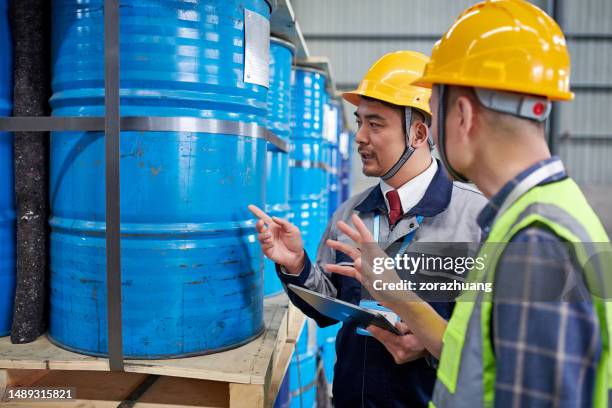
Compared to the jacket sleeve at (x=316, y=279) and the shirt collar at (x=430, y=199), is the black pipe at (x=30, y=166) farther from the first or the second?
the shirt collar at (x=430, y=199)

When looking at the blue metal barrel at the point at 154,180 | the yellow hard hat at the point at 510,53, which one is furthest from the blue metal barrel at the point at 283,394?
the yellow hard hat at the point at 510,53

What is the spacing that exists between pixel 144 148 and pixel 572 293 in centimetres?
132

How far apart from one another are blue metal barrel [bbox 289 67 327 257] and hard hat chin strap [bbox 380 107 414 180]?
189 centimetres

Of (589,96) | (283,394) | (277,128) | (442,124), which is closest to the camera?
(442,124)

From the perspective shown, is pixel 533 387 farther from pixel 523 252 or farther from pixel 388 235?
pixel 388 235

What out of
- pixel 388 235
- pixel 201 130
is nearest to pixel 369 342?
pixel 388 235

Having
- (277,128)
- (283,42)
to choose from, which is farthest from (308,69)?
(277,128)

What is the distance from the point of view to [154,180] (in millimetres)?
1764

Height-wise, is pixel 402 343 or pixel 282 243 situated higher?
pixel 282 243

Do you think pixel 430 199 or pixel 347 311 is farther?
pixel 430 199

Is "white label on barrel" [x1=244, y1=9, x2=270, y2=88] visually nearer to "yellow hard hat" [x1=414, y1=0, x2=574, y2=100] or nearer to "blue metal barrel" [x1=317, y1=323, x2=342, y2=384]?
"yellow hard hat" [x1=414, y1=0, x2=574, y2=100]

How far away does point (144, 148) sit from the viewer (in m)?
1.75

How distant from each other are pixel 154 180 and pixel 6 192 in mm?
605

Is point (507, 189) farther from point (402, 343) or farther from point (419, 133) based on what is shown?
point (419, 133)
